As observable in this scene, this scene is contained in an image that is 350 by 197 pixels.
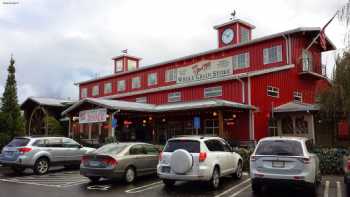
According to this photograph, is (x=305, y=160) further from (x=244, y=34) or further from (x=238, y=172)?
(x=244, y=34)

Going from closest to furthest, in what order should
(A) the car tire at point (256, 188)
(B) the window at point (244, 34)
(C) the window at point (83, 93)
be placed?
(A) the car tire at point (256, 188), (B) the window at point (244, 34), (C) the window at point (83, 93)

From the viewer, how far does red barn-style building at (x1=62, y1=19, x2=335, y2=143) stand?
2275 cm

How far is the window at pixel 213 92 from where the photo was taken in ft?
81.7

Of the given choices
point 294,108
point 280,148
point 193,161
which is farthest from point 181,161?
point 294,108

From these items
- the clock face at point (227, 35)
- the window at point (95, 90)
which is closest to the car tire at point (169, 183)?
the clock face at point (227, 35)

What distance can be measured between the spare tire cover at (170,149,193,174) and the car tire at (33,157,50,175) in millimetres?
7241

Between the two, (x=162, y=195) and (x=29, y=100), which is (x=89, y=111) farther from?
(x=29, y=100)

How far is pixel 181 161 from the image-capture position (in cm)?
1034

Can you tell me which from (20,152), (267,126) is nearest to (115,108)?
(20,152)

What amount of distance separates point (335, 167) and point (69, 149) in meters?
11.5

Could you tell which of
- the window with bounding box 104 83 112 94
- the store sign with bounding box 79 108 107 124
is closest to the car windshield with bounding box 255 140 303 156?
the store sign with bounding box 79 108 107 124

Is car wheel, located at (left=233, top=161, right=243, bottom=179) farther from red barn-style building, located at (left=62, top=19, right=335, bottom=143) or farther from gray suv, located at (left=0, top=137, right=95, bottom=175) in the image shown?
gray suv, located at (left=0, top=137, right=95, bottom=175)

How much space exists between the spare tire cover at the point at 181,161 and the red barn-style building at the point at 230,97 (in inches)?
393

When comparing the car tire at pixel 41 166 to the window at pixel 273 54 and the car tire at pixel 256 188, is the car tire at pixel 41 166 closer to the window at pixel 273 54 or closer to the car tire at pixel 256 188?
the car tire at pixel 256 188
